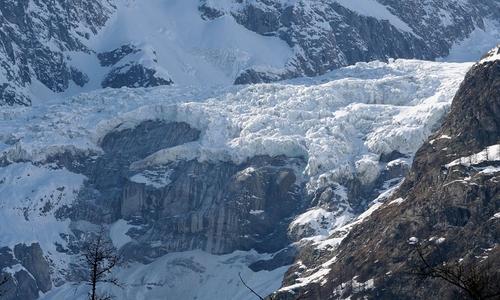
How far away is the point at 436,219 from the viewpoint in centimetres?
13162

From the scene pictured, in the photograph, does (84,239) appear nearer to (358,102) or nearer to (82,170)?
(82,170)

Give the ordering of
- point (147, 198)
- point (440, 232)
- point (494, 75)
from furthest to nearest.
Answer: point (147, 198), point (494, 75), point (440, 232)

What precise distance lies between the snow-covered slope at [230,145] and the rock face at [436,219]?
14.9m

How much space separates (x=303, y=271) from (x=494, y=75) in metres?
31.7

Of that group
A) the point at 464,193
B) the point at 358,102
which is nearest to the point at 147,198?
the point at 358,102

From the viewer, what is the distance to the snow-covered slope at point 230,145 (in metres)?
168

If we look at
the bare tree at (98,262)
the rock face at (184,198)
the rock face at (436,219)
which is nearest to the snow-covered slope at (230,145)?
the rock face at (184,198)

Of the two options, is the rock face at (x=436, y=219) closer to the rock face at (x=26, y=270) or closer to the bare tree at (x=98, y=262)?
the rock face at (x=26, y=270)

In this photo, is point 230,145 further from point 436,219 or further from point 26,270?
point 436,219

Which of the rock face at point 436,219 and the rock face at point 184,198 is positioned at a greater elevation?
the rock face at point 436,219

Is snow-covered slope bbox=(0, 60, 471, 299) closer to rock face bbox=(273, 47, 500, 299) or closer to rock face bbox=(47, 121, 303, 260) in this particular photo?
rock face bbox=(47, 121, 303, 260)

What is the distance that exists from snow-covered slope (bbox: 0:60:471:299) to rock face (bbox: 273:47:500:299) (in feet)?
48.9

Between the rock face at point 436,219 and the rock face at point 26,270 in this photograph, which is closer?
the rock face at point 436,219

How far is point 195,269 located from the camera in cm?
16862
